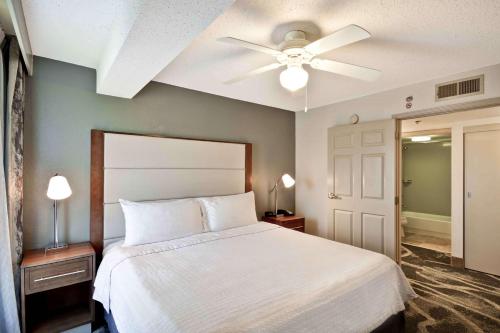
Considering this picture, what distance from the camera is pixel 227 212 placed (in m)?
2.86

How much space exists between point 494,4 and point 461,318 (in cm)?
250

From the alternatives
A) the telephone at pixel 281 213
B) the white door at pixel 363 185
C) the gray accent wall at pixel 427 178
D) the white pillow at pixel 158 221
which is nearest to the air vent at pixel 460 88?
the white door at pixel 363 185

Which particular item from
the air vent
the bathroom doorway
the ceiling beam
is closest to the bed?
the ceiling beam

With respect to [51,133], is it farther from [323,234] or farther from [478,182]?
[478,182]

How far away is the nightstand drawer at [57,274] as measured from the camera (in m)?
1.87

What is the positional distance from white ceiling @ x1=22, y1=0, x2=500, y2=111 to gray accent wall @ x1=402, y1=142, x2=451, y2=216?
12.9ft

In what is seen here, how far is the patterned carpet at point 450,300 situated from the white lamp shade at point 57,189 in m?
3.07

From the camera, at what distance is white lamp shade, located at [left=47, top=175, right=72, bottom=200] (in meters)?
2.06

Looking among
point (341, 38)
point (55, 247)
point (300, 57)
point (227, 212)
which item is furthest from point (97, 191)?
point (341, 38)

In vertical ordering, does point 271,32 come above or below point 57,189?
above

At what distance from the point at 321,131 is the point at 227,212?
2011 mm

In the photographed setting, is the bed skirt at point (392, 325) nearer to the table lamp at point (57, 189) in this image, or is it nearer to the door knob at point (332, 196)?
the table lamp at point (57, 189)

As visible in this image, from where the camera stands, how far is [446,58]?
2225mm

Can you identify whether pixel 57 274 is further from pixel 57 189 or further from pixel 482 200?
pixel 482 200
